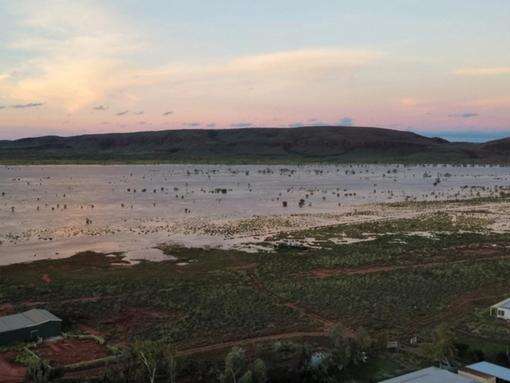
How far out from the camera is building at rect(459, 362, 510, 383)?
16.3 m

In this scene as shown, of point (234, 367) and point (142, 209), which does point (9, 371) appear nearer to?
point (234, 367)

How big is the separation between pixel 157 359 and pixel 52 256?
2469 centimetres

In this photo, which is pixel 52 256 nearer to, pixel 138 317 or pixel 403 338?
pixel 138 317

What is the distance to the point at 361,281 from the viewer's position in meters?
30.5

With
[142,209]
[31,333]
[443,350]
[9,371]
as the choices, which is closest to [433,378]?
[443,350]

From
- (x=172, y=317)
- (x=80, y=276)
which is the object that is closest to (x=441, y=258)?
(x=172, y=317)

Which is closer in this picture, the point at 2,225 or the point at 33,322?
the point at 33,322

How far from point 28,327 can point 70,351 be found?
235 centimetres

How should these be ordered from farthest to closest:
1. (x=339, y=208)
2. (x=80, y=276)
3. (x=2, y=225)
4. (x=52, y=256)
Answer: (x=339, y=208), (x=2, y=225), (x=52, y=256), (x=80, y=276)

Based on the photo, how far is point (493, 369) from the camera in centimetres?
1702

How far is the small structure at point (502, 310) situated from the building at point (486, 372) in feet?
23.3

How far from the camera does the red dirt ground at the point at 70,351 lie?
65.5 feet

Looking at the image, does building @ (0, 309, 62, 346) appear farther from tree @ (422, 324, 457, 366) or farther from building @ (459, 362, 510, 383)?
building @ (459, 362, 510, 383)

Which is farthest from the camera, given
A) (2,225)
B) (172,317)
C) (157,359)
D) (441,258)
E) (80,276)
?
(2,225)
